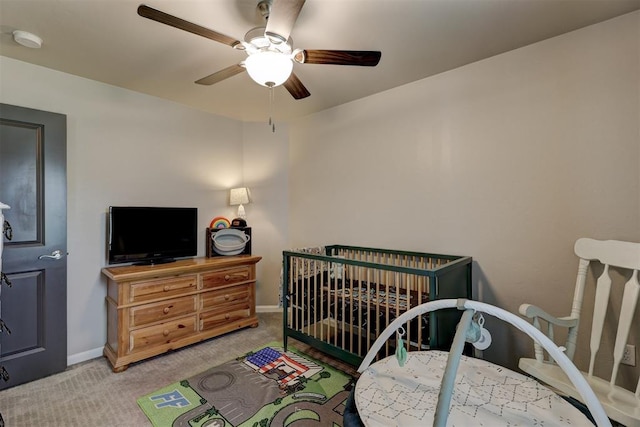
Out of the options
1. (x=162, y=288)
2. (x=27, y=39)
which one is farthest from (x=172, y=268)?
(x=27, y=39)

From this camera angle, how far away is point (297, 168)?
3.61 meters

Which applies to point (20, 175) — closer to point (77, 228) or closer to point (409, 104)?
point (77, 228)

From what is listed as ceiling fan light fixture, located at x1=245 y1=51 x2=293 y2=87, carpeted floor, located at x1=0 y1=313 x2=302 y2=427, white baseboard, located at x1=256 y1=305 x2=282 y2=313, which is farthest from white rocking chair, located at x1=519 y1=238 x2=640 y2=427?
white baseboard, located at x1=256 y1=305 x2=282 y2=313

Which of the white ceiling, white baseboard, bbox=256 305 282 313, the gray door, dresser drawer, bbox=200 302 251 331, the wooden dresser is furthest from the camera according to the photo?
white baseboard, bbox=256 305 282 313

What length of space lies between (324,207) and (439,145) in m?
1.40

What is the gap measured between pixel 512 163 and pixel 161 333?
314cm

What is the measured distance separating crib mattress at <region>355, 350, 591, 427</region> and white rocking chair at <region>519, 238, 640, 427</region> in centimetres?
30

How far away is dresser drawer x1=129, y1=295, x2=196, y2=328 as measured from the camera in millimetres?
2389

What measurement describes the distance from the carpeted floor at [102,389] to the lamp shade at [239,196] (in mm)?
1519

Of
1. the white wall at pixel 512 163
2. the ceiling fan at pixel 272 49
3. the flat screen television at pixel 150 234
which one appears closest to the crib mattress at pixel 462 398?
the white wall at pixel 512 163

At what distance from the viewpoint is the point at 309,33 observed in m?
1.85

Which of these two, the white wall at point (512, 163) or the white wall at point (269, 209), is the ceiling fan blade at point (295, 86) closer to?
the white wall at point (512, 163)

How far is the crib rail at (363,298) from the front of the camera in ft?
6.18

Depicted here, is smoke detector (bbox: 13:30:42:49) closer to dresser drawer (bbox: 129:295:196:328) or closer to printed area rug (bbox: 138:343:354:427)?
dresser drawer (bbox: 129:295:196:328)
